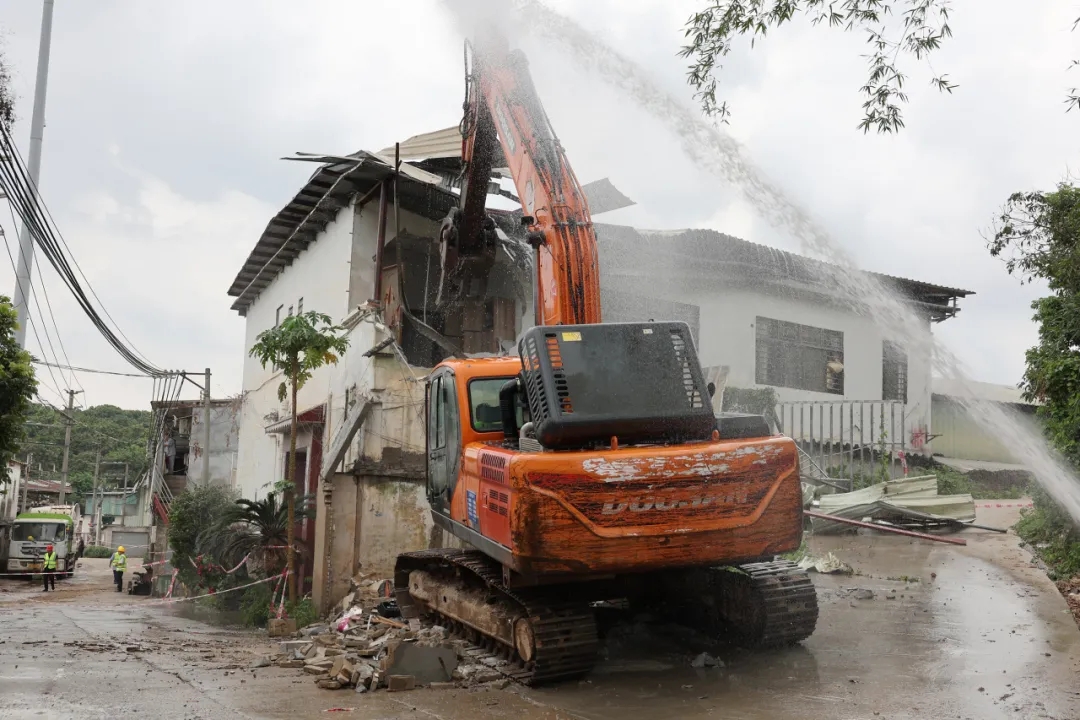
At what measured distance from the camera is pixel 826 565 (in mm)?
11656

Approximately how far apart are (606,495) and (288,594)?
31.2ft

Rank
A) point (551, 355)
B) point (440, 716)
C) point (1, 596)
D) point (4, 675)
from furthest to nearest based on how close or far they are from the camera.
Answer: point (1, 596) → point (4, 675) → point (551, 355) → point (440, 716)

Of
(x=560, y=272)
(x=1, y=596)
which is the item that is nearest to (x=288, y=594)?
(x=560, y=272)

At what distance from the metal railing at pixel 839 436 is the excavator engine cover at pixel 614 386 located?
29.6ft

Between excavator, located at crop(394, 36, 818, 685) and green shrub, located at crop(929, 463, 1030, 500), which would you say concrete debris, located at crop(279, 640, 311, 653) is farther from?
green shrub, located at crop(929, 463, 1030, 500)

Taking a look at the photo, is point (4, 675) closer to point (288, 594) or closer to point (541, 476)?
point (541, 476)

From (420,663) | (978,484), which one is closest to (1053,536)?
(420,663)

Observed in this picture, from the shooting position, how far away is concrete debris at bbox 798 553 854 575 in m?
11.5

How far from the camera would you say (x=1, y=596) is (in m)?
26.8

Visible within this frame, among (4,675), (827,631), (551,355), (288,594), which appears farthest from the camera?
(288,594)

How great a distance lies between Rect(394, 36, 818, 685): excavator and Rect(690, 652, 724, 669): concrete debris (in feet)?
1.70

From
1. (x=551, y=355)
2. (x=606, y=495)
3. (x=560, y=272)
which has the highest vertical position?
(x=560, y=272)

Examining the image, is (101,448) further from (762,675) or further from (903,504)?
(762,675)

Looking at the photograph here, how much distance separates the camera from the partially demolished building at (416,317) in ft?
47.1
